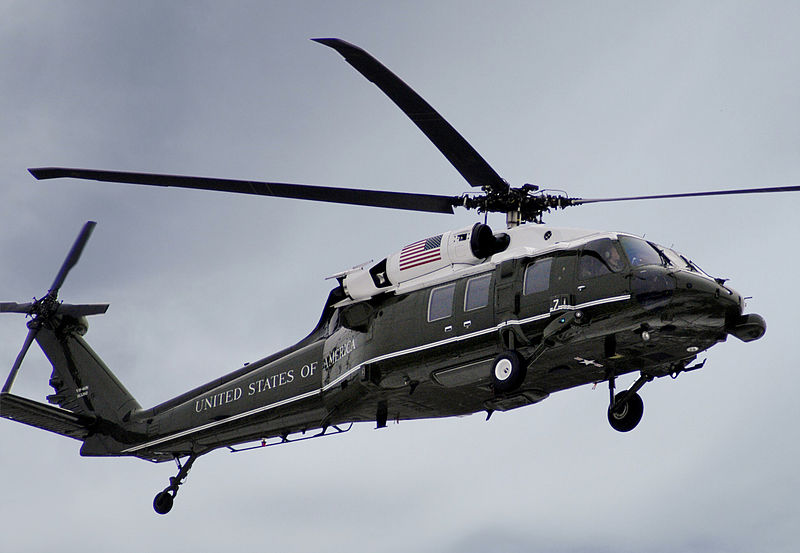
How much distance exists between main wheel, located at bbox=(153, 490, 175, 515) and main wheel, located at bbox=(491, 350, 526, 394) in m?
9.75

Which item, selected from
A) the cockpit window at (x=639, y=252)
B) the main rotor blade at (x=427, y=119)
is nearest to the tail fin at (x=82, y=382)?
the main rotor blade at (x=427, y=119)

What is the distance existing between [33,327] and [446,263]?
41.0 feet

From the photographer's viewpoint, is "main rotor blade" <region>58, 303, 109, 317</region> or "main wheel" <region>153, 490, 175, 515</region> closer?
"main wheel" <region>153, 490, 175, 515</region>

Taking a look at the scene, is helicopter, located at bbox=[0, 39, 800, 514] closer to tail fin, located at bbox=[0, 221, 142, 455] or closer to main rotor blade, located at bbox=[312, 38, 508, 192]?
main rotor blade, located at bbox=[312, 38, 508, 192]

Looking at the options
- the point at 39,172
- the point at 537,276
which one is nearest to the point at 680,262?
the point at 537,276

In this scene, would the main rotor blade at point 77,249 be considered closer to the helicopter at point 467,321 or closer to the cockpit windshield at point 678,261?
the helicopter at point 467,321

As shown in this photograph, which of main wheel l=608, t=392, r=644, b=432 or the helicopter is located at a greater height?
the helicopter

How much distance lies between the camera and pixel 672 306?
17781 millimetres

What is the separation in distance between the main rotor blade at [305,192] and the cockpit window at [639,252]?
347cm

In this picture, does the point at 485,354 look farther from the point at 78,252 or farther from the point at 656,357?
the point at 78,252

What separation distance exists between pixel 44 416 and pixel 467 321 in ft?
37.0

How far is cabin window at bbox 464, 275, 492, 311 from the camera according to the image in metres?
19.5

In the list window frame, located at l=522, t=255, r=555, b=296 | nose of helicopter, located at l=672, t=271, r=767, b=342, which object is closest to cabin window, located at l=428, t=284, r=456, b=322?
window frame, located at l=522, t=255, r=555, b=296

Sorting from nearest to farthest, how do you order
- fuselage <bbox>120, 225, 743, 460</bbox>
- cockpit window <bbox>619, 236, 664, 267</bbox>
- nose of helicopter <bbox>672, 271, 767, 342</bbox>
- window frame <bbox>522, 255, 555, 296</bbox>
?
nose of helicopter <bbox>672, 271, 767, 342</bbox>, fuselage <bbox>120, 225, 743, 460</bbox>, cockpit window <bbox>619, 236, 664, 267</bbox>, window frame <bbox>522, 255, 555, 296</bbox>
